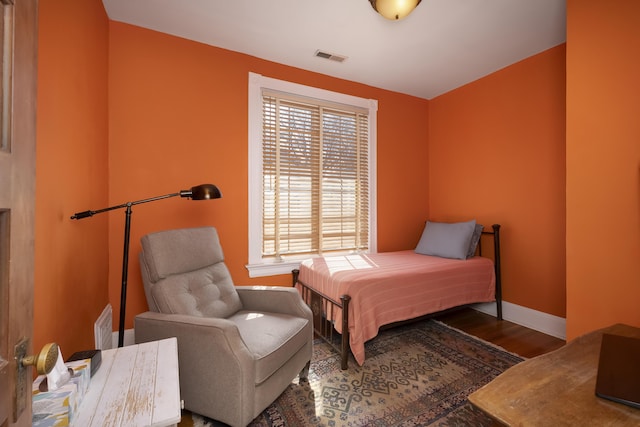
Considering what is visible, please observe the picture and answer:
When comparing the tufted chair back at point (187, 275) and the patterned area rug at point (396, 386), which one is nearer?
the patterned area rug at point (396, 386)

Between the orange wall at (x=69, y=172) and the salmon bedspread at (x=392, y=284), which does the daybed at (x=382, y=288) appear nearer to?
the salmon bedspread at (x=392, y=284)

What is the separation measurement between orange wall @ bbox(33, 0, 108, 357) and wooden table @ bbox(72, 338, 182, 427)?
0.35 meters

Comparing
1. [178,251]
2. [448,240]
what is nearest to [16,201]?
[178,251]

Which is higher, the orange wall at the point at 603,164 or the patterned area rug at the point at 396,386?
the orange wall at the point at 603,164

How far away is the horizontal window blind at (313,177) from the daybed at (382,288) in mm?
361

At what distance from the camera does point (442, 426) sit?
1.61 meters

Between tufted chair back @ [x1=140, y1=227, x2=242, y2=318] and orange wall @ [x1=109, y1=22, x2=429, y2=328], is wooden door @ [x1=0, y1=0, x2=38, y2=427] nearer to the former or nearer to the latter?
tufted chair back @ [x1=140, y1=227, x2=242, y2=318]

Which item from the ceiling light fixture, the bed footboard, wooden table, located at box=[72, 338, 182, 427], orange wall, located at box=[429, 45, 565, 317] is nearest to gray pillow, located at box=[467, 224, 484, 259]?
orange wall, located at box=[429, 45, 565, 317]

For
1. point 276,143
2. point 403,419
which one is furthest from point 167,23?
point 403,419

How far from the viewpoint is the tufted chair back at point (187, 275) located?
1774 millimetres

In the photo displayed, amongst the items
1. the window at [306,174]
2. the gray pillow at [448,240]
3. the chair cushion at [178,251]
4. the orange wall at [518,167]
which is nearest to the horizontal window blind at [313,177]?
the window at [306,174]

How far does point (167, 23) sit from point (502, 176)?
3676mm

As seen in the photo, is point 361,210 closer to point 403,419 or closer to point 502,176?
point 502,176

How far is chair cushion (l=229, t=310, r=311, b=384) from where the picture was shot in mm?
1533
